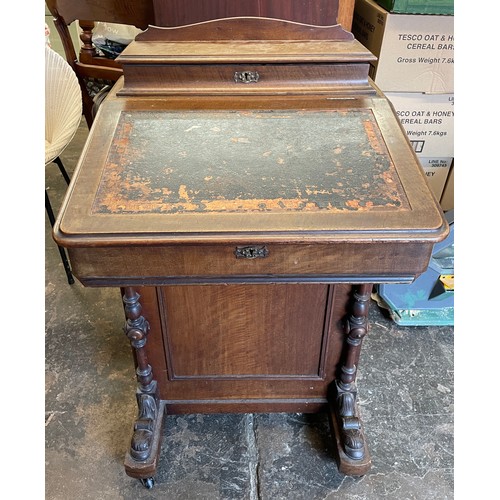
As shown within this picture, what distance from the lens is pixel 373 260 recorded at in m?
0.97

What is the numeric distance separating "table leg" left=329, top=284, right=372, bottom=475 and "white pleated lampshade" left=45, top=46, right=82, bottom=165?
51.1 inches

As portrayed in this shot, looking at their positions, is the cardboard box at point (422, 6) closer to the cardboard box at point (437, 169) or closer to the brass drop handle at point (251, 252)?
the cardboard box at point (437, 169)

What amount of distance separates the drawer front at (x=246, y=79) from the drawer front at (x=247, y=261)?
564 millimetres

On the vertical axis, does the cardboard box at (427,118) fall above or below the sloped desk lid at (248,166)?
below

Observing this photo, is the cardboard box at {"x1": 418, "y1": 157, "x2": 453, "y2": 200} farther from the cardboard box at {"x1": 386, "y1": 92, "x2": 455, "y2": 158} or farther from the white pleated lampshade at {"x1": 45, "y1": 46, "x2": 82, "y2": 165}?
the white pleated lampshade at {"x1": 45, "y1": 46, "x2": 82, "y2": 165}

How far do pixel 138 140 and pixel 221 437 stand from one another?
96 centimetres

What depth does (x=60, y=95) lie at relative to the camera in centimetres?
202

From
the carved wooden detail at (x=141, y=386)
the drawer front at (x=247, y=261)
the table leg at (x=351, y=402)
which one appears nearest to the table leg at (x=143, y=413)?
the carved wooden detail at (x=141, y=386)

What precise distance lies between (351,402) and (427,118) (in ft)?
3.52

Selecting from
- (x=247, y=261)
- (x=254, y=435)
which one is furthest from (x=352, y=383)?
(x=247, y=261)

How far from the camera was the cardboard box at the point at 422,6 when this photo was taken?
1585 mm

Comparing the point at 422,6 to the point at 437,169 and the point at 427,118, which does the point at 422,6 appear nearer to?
the point at 427,118

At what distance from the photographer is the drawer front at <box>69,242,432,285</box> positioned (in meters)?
0.95

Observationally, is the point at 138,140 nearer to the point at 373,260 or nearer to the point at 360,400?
the point at 373,260
